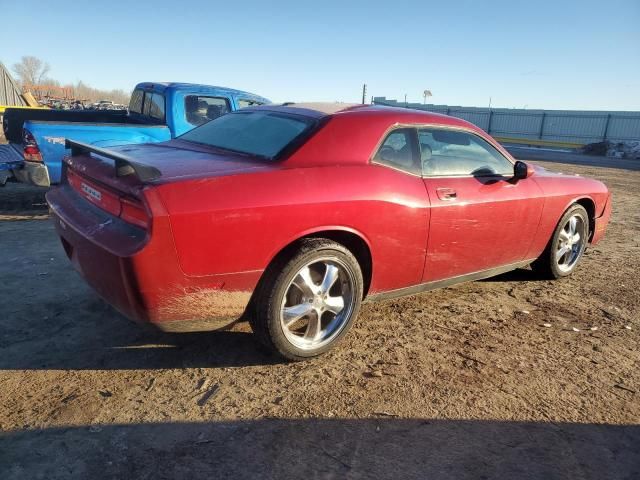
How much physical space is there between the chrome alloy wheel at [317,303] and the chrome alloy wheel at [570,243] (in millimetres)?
2625

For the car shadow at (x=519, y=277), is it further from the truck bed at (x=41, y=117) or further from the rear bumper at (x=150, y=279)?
the truck bed at (x=41, y=117)

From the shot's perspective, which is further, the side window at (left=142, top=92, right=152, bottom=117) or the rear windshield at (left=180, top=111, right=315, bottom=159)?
A: the side window at (left=142, top=92, right=152, bottom=117)

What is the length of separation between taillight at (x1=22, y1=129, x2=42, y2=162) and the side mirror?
17.3ft

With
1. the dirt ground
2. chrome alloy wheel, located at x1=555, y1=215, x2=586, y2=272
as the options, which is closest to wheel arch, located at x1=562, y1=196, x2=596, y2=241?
chrome alloy wheel, located at x1=555, y1=215, x2=586, y2=272

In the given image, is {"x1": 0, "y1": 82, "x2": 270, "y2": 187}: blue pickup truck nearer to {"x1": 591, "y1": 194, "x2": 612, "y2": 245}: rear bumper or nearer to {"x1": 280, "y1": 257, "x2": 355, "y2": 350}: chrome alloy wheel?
{"x1": 280, "y1": 257, "x2": 355, "y2": 350}: chrome alloy wheel

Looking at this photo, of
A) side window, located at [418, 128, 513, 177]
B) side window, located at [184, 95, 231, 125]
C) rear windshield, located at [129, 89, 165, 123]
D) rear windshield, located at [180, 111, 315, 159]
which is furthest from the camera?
rear windshield, located at [129, 89, 165, 123]

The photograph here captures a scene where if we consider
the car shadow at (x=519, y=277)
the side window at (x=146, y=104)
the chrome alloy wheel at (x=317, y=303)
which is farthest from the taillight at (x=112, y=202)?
the side window at (x=146, y=104)

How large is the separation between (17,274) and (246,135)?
2.41 m

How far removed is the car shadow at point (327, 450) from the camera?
6.87ft

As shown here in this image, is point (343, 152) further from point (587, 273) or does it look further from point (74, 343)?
point (587, 273)

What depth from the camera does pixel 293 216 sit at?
2730 millimetres

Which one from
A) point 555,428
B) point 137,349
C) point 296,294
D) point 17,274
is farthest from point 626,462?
point 17,274

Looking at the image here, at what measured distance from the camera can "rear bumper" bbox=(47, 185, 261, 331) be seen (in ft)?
7.80

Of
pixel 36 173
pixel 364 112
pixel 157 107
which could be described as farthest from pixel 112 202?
pixel 157 107
